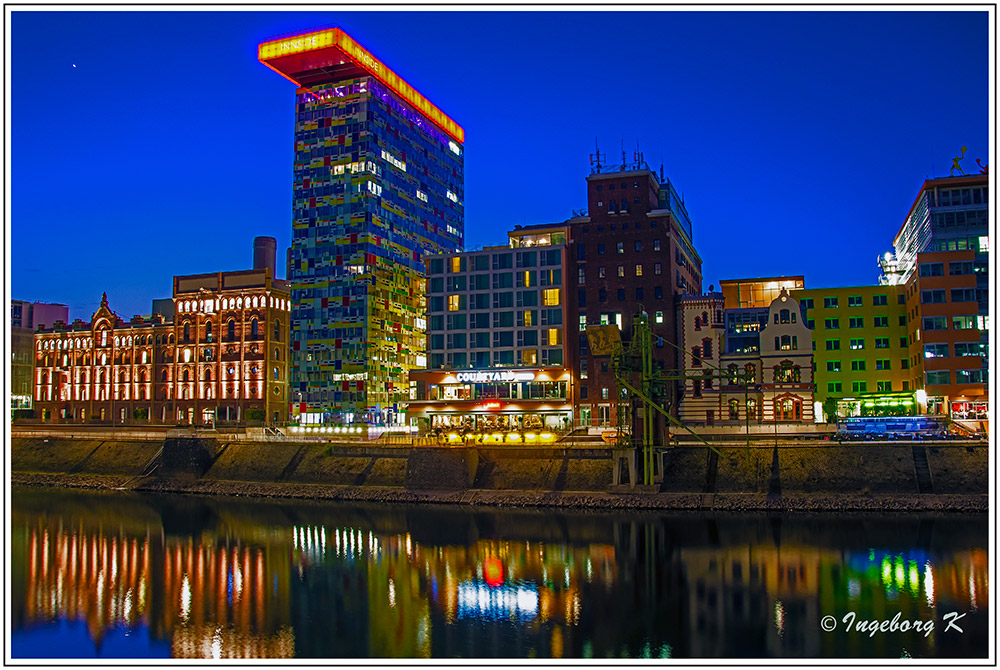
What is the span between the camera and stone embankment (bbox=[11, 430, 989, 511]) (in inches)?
2518

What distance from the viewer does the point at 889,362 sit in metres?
101

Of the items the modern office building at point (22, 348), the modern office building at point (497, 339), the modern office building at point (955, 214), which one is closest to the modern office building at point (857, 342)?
the modern office building at point (955, 214)

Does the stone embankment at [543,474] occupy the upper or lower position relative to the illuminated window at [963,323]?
lower

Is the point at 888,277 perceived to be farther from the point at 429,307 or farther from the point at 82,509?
the point at 82,509

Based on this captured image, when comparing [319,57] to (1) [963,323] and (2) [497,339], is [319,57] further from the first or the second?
(1) [963,323]

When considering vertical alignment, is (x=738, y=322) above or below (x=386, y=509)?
above

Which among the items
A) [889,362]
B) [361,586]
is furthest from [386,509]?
[889,362]

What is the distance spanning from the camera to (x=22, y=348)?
156 m

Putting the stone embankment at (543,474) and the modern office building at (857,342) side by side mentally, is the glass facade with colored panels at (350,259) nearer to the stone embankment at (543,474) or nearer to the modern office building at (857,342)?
the stone embankment at (543,474)

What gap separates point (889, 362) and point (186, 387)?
367 feet

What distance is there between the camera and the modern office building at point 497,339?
344 ft

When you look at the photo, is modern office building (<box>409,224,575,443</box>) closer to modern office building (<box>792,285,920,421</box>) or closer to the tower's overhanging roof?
modern office building (<box>792,285,920,421</box>)

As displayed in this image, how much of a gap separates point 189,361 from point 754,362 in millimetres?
96289

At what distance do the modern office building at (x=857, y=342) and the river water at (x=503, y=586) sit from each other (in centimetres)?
4559
